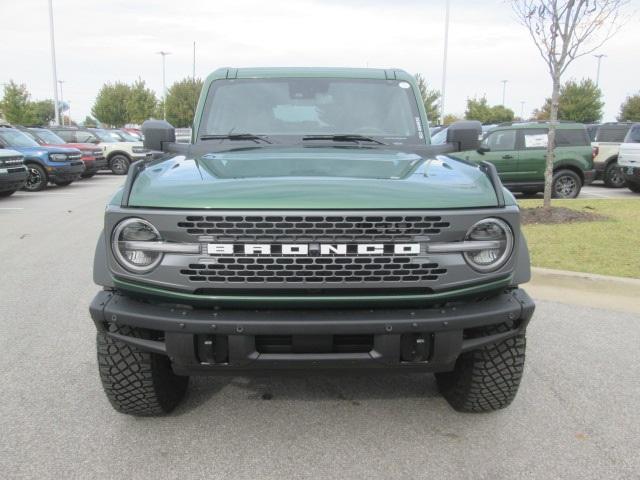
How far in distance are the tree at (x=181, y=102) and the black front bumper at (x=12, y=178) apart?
53858 mm

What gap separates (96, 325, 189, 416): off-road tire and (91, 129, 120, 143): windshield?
2257 centimetres

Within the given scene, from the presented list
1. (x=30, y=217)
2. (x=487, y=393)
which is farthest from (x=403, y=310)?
(x=30, y=217)

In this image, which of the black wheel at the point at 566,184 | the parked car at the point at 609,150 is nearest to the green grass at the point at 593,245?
the black wheel at the point at 566,184

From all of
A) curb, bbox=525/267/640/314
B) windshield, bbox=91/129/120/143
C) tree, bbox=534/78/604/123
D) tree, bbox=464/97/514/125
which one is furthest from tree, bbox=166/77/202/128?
curb, bbox=525/267/640/314

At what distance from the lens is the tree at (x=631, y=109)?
56.5 m

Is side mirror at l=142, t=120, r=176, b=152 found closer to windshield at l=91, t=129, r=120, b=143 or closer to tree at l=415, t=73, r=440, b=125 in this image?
windshield at l=91, t=129, r=120, b=143

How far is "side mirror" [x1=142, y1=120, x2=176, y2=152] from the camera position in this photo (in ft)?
13.7

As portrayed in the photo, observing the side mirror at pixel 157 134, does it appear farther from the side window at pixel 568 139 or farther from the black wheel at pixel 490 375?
the side window at pixel 568 139

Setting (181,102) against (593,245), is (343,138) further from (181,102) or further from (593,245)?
(181,102)

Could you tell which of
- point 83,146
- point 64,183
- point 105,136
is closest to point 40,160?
point 64,183

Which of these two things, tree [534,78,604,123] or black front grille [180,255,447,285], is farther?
tree [534,78,604,123]

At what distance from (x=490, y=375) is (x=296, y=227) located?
1334mm

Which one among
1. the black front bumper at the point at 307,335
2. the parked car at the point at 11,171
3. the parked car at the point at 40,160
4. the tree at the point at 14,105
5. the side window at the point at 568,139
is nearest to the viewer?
the black front bumper at the point at 307,335

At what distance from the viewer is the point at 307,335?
2635 mm
